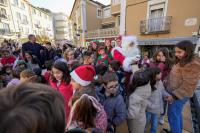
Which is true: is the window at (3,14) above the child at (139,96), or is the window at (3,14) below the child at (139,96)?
above

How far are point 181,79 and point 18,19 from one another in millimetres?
32803

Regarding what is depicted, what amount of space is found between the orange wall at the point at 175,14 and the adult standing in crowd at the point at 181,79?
6.69 m

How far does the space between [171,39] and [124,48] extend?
19.7 feet

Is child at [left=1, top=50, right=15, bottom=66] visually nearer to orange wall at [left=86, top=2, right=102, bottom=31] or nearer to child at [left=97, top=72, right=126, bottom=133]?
child at [left=97, top=72, right=126, bottom=133]

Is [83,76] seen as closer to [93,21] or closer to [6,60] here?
[6,60]

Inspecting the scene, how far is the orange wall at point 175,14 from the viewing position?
659cm

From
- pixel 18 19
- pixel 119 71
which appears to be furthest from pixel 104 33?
pixel 18 19

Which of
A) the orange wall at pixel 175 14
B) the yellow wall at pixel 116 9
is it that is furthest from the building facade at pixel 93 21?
the orange wall at pixel 175 14

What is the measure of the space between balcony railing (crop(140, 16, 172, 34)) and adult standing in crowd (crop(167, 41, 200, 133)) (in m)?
6.92

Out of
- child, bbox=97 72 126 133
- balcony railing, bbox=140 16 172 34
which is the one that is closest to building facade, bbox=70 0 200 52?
balcony railing, bbox=140 16 172 34

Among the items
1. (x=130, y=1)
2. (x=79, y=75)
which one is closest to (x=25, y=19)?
(x=130, y=1)

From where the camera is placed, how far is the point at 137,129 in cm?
178

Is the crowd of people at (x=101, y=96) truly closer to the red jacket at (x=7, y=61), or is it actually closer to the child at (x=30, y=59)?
the child at (x=30, y=59)

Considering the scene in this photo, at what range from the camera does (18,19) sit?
2605 centimetres
